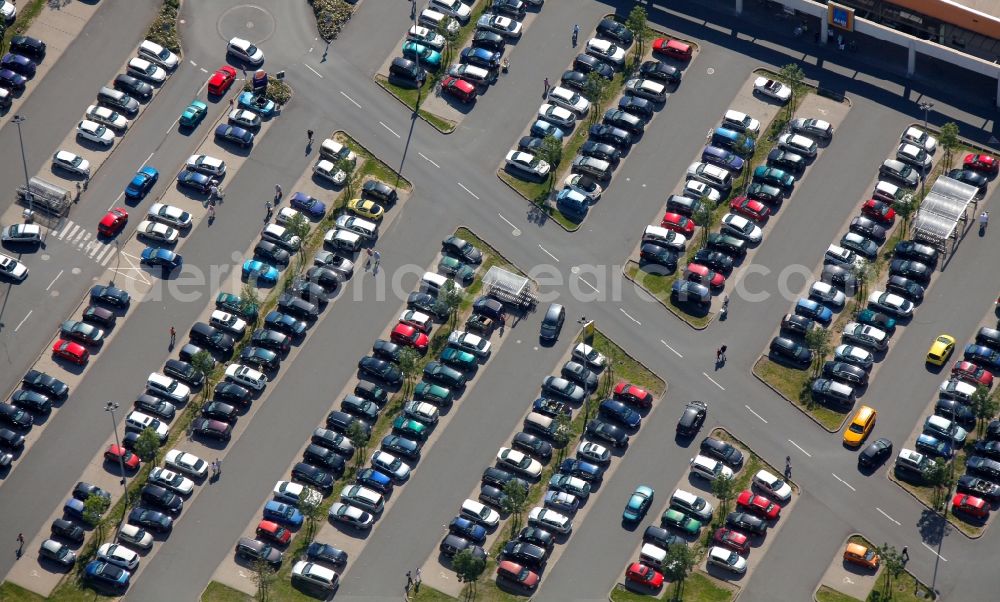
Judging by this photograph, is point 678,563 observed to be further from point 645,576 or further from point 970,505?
point 970,505

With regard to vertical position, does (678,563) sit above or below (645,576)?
above

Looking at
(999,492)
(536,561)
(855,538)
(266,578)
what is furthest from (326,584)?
(999,492)

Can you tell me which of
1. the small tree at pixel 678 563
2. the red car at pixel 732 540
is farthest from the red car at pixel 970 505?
the small tree at pixel 678 563

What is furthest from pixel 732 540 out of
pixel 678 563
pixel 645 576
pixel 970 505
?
pixel 970 505

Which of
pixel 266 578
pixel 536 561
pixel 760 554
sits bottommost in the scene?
pixel 266 578

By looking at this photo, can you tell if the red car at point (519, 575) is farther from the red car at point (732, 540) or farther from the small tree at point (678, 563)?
the red car at point (732, 540)

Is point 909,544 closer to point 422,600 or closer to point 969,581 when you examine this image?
point 969,581

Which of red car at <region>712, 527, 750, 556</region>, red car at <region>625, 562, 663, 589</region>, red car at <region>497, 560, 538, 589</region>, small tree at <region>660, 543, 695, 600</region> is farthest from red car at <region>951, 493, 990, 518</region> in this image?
red car at <region>497, 560, 538, 589</region>
